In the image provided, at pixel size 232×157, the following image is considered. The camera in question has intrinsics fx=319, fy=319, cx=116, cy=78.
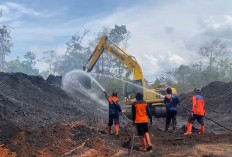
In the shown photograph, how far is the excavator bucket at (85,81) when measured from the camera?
2194 cm

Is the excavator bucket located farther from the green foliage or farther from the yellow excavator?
the green foliage

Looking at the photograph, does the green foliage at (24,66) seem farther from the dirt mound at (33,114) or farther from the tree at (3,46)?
the dirt mound at (33,114)

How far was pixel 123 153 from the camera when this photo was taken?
8.82 meters

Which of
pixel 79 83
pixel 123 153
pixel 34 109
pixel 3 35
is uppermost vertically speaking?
pixel 3 35

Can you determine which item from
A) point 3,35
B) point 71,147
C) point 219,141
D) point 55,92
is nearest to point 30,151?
point 71,147

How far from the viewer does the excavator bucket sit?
21.9 meters

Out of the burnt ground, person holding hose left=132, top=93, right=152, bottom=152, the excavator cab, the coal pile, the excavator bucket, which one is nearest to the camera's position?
the burnt ground

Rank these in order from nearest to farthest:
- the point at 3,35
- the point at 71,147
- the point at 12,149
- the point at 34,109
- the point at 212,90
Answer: the point at 12,149 → the point at 71,147 → the point at 34,109 → the point at 212,90 → the point at 3,35

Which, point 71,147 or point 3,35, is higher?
point 3,35

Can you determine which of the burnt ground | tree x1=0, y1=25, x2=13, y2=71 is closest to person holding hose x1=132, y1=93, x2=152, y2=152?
the burnt ground

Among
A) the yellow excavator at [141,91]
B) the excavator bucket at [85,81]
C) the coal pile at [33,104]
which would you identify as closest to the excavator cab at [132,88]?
the yellow excavator at [141,91]

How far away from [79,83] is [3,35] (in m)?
39.9

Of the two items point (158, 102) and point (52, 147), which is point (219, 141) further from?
point (158, 102)

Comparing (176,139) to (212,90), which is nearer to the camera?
(176,139)
